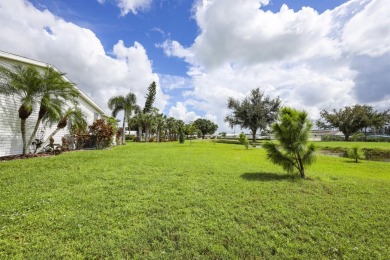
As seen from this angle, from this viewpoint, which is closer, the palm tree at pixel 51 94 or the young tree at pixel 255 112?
the palm tree at pixel 51 94

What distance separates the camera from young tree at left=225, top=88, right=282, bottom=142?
125 feet

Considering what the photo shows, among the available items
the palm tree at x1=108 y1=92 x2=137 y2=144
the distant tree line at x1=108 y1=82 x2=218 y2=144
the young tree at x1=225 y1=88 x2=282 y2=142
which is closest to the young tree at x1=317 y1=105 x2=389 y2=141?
the young tree at x1=225 y1=88 x2=282 y2=142

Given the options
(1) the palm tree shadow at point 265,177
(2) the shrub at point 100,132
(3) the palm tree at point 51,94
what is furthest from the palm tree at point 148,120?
(1) the palm tree shadow at point 265,177

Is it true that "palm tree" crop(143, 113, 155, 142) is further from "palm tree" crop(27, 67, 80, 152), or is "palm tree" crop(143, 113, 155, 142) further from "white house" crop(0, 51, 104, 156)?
"palm tree" crop(27, 67, 80, 152)

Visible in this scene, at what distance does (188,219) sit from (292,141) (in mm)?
5110

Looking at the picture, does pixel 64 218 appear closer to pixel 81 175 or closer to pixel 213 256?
pixel 213 256

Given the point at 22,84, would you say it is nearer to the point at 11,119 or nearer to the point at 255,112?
the point at 11,119

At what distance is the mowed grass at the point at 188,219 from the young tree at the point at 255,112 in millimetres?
32438

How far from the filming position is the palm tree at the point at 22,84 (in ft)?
30.9

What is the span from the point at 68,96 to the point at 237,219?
483 inches

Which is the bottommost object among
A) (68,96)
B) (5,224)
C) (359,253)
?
(359,253)

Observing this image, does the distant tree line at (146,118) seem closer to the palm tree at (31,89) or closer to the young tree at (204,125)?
the palm tree at (31,89)

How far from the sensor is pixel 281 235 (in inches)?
144

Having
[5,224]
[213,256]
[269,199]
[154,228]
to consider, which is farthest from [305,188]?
[5,224]
